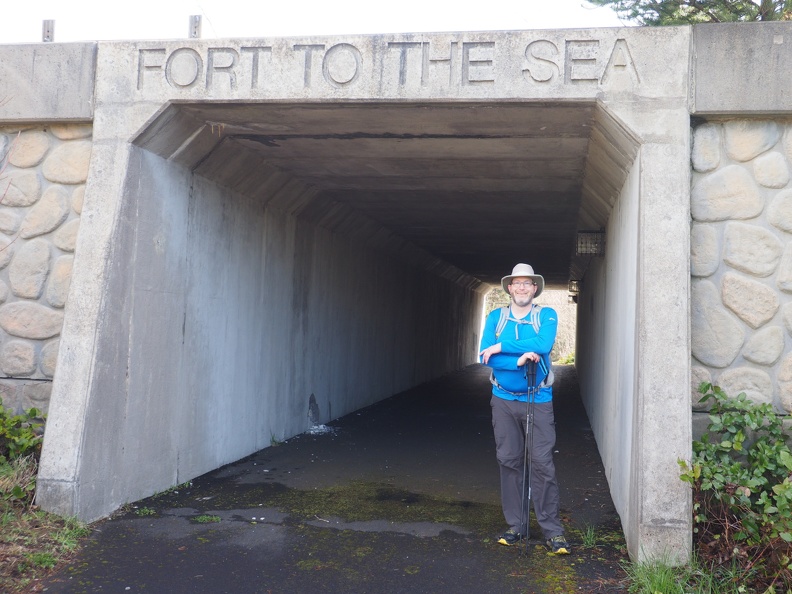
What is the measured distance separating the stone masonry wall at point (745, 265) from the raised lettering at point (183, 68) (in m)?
3.66

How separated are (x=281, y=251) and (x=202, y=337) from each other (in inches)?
84.6

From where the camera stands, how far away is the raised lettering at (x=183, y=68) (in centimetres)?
574

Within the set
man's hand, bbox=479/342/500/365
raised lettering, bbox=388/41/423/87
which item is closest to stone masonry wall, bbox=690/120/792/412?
man's hand, bbox=479/342/500/365

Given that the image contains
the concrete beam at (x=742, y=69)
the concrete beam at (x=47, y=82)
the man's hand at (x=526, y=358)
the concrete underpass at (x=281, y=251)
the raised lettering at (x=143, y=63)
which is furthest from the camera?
the concrete beam at (x=47, y=82)

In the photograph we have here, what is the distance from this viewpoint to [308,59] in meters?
5.64

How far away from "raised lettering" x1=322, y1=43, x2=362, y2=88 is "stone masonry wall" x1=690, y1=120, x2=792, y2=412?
8.15 ft

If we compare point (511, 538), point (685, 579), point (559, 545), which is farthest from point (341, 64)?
point (685, 579)

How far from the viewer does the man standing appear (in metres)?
5.00

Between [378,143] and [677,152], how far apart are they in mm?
2773

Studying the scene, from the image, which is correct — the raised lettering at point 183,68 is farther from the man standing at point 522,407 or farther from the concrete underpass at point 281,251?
the man standing at point 522,407

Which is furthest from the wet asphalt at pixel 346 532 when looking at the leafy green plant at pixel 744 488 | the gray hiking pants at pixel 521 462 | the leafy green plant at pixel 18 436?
the leafy green plant at pixel 18 436

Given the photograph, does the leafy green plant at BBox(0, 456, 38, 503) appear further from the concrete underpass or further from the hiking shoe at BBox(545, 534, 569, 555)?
the hiking shoe at BBox(545, 534, 569, 555)

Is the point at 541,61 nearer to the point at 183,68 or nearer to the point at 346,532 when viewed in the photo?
the point at 183,68

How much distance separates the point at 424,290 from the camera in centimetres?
1753
